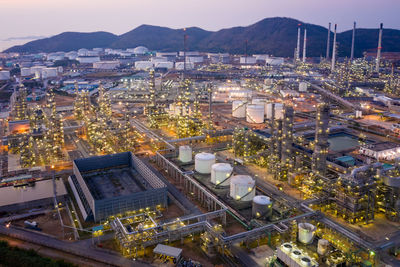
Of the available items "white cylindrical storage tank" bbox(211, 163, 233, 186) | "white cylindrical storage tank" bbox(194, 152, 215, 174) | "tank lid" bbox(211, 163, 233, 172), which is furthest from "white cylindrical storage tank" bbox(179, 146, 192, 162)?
"white cylindrical storage tank" bbox(211, 163, 233, 186)

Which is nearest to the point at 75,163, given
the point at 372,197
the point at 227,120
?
the point at 372,197

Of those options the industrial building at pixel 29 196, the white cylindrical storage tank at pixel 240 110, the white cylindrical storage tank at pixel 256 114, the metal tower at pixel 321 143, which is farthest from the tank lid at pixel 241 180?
the white cylindrical storage tank at pixel 240 110

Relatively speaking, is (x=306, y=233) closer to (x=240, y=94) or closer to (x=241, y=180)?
(x=241, y=180)

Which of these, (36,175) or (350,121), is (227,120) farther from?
(36,175)

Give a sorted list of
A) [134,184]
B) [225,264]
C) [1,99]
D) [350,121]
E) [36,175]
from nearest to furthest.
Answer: [225,264], [134,184], [36,175], [350,121], [1,99]

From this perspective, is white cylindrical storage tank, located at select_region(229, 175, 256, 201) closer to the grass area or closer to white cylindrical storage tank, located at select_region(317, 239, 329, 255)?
white cylindrical storage tank, located at select_region(317, 239, 329, 255)

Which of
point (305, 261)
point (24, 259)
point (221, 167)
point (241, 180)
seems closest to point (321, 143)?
point (241, 180)

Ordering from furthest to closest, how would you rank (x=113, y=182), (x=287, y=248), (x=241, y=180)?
1. (x=113, y=182)
2. (x=241, y=180)
3. (x=287, y=248)
